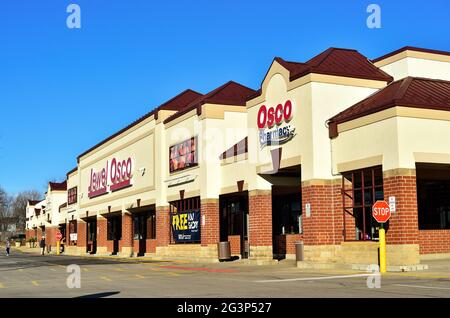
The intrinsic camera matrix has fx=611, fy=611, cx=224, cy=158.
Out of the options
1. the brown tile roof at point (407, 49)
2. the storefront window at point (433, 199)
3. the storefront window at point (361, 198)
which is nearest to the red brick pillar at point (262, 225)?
the storefront window at point (361, 198)

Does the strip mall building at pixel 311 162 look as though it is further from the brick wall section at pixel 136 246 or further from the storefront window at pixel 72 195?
the storefront window at pixel 72 195

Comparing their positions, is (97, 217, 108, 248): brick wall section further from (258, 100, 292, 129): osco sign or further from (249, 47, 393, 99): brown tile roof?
(249, 47, 393, 99): brown tile roof

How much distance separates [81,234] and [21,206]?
121m

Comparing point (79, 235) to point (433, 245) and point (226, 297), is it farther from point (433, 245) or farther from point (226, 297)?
point (226, 297)

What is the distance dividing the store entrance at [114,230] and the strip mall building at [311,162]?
11.7m

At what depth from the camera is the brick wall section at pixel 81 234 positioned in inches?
2606

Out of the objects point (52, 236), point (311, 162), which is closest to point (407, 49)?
point (311, 162)

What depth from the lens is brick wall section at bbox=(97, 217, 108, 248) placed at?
190ft

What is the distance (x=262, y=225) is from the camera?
29.5 m

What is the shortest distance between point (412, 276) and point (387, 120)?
6171 mm

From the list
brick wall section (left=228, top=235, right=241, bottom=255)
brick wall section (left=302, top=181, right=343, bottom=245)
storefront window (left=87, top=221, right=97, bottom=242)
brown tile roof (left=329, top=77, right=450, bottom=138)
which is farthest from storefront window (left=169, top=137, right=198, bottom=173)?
storefront window (left=87, top=221, right=97, bottom=242)

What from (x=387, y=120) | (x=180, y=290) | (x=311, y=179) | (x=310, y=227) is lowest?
(x=180, y=290)

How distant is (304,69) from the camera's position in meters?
26.5
